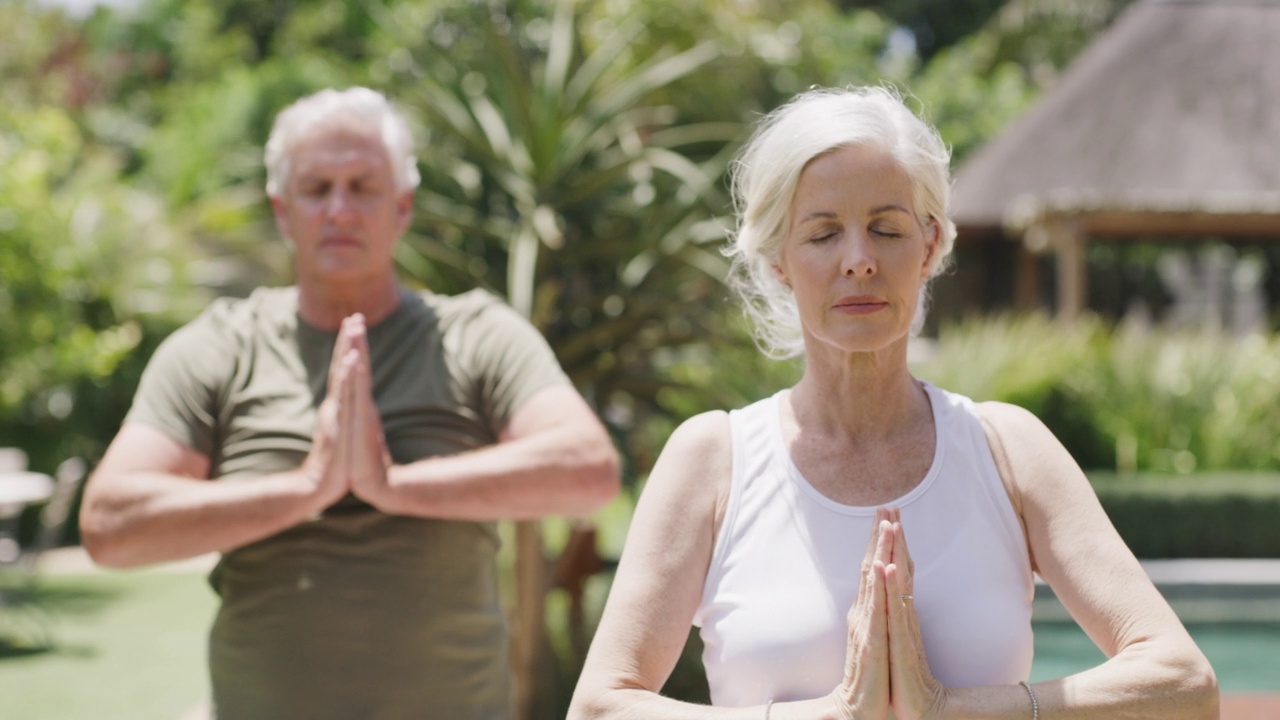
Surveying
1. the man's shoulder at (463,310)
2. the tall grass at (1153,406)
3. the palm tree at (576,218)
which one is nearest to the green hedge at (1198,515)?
the tall grass at (1153,406)

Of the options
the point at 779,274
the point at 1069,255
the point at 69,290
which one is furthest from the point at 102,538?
the point at 1069,255

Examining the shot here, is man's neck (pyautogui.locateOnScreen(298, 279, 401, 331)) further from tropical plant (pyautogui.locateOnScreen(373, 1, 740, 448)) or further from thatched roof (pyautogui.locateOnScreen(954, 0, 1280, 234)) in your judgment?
thatched roof (pyautogui.locateOnScreen(954, 0, 1280, 234))

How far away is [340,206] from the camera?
242cm

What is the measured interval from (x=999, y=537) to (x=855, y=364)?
32 cm

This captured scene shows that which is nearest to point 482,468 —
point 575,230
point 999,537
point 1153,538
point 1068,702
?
point 999,537

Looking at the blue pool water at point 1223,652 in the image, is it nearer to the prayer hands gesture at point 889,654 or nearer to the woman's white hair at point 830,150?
the woman's white hair at point 830,150

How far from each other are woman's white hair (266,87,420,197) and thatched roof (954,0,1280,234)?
12.0 metres

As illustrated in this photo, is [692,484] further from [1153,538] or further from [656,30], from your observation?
[1153,538]

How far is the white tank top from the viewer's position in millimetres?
1730

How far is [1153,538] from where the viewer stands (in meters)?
9.28

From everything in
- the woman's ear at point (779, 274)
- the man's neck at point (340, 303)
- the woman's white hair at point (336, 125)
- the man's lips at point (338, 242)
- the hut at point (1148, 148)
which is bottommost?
the woman's ear at point (779, 274)

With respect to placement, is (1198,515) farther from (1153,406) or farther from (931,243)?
(931,243)

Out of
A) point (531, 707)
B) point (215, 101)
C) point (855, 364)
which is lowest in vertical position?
point (531, 707)

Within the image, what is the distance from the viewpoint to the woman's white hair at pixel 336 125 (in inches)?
98.0
